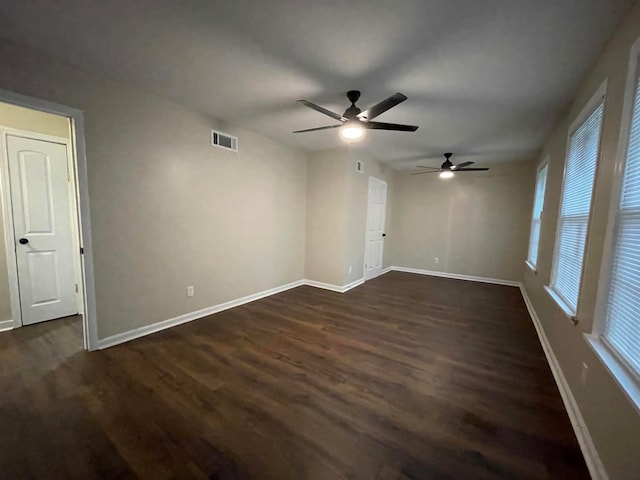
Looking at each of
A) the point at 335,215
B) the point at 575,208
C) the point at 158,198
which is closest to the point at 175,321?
the point at 158,198

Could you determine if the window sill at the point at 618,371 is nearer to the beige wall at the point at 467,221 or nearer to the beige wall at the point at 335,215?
the beige wall at the point at 335,215

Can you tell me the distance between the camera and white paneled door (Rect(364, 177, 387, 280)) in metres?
5.43

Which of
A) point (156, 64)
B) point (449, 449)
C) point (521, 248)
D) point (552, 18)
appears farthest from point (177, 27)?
point (521, 248)

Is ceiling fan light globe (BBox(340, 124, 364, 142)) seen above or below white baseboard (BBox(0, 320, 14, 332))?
above

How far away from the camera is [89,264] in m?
2.42

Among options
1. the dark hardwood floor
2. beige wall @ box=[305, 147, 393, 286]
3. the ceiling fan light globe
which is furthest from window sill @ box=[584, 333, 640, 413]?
beige wall @ box=[305, 147, 393, 286]

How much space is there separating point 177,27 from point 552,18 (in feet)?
7.76

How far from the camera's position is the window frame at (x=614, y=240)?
1357 millimetres

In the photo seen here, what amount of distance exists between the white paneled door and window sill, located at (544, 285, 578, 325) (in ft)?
9.97

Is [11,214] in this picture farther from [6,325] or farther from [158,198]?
[158,198]

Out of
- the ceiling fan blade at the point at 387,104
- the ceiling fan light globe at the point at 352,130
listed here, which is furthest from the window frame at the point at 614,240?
the ceiling fan light globe at the point at 352,130

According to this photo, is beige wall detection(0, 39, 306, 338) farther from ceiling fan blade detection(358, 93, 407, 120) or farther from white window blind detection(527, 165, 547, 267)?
white window blind detection(527, 165, 547, 267)

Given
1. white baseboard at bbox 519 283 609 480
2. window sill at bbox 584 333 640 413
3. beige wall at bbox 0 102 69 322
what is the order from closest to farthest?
1. window sill at bbox 584 333 640 413
2. white baseboard at bbox 519 283 609 480
3. beige wall at bbox 0 102 69 322

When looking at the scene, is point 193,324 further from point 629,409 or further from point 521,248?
point 521,248
